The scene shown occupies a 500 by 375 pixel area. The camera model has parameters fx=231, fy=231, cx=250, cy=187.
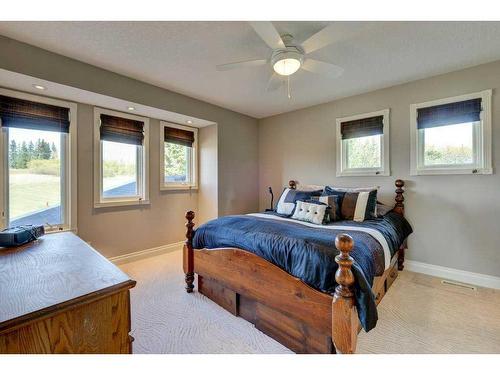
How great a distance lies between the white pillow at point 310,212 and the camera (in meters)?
2.55

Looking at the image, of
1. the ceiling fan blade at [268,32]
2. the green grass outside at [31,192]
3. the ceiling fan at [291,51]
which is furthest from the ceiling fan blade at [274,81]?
the green grass outside at [31,192]

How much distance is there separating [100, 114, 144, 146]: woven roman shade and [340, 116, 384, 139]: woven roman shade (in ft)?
10.2

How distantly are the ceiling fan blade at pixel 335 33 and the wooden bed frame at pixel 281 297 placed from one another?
1.33 metres

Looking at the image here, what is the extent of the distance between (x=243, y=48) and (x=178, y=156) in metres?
2.29

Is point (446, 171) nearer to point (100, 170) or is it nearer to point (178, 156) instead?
point (178, 156)

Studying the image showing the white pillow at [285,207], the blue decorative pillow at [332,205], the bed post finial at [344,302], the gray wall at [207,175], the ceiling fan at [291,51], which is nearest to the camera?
the bed post finial at [344,302]

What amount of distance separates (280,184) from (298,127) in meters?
1.09

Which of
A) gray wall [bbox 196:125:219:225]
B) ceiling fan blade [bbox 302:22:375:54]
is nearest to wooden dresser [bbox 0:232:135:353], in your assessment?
ceiling fan blade [bbox 302:22:375:54]

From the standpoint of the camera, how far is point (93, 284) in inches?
33.7

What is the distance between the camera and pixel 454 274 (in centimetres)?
274

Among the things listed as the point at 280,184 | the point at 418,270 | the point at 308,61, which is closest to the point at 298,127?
the point at 280,184

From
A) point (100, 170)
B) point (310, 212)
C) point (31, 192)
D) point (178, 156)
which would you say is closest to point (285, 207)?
point (310, 212)

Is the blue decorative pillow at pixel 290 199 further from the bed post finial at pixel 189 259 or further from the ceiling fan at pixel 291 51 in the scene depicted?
the ceiling fan at pixel 291 51

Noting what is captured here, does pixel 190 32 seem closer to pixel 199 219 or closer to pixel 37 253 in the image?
pixel 37 253
